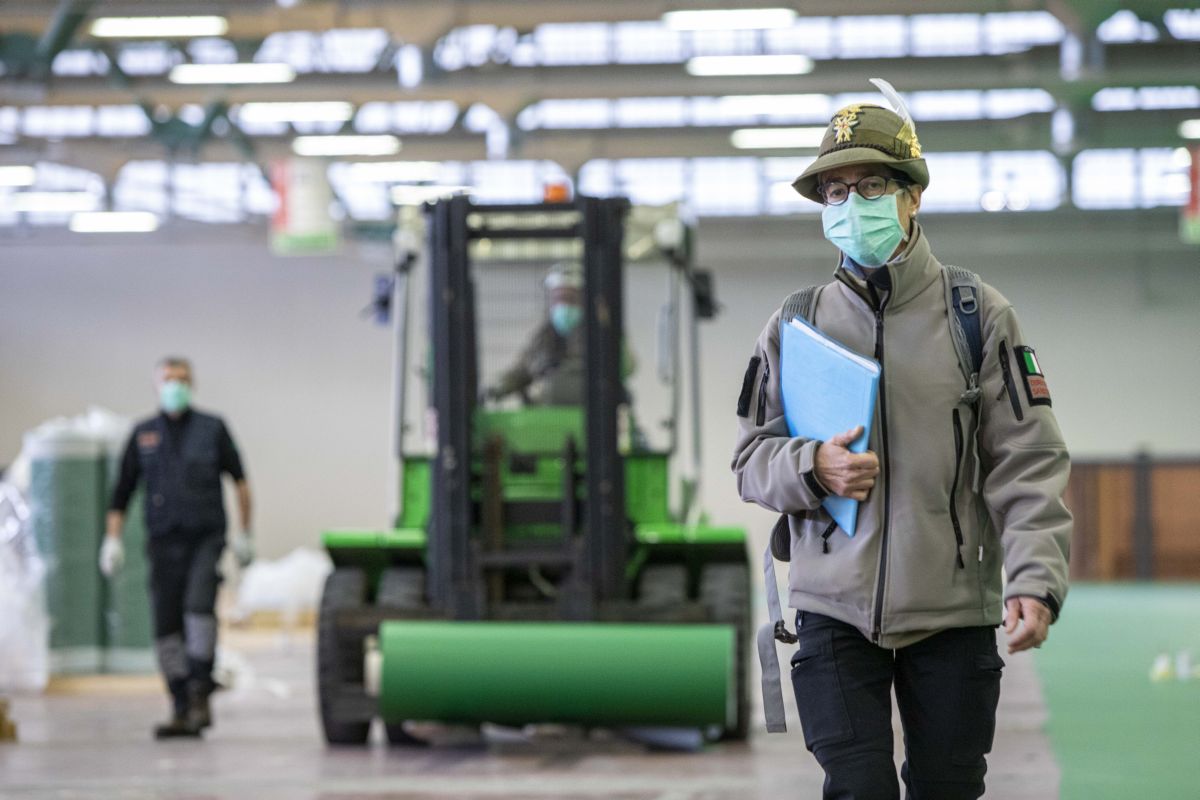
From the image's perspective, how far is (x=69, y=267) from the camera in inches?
1029

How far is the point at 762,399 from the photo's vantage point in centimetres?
351

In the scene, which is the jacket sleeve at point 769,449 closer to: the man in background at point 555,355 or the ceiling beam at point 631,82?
the man in background at point 555,355

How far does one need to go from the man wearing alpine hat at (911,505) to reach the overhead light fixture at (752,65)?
12631mm

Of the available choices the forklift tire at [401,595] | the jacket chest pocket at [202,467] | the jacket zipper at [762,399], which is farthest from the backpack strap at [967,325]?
the jacket chest pocket at [202,467]

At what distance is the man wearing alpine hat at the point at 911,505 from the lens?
320 cm

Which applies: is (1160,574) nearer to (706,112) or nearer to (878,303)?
(706,112)

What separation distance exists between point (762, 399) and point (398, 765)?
16.9 feet

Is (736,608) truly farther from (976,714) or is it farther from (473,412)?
(976,714)

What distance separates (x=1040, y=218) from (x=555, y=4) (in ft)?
39.5

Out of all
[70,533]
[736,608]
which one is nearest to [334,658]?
[736,608]

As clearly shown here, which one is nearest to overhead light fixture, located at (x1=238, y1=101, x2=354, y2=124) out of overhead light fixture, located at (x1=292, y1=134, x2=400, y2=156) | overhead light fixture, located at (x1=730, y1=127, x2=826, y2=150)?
overhead light fixture, located at (x1=292, y1=134, x2=400, y2=156)

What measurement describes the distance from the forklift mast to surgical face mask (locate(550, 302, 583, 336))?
126mm

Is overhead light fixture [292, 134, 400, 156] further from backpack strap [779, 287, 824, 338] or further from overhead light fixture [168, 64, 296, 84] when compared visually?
backpack strap [779, 287, 824, 338]

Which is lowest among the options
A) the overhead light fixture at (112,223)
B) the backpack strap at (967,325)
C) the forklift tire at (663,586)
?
the forklift tire at (663,586)
